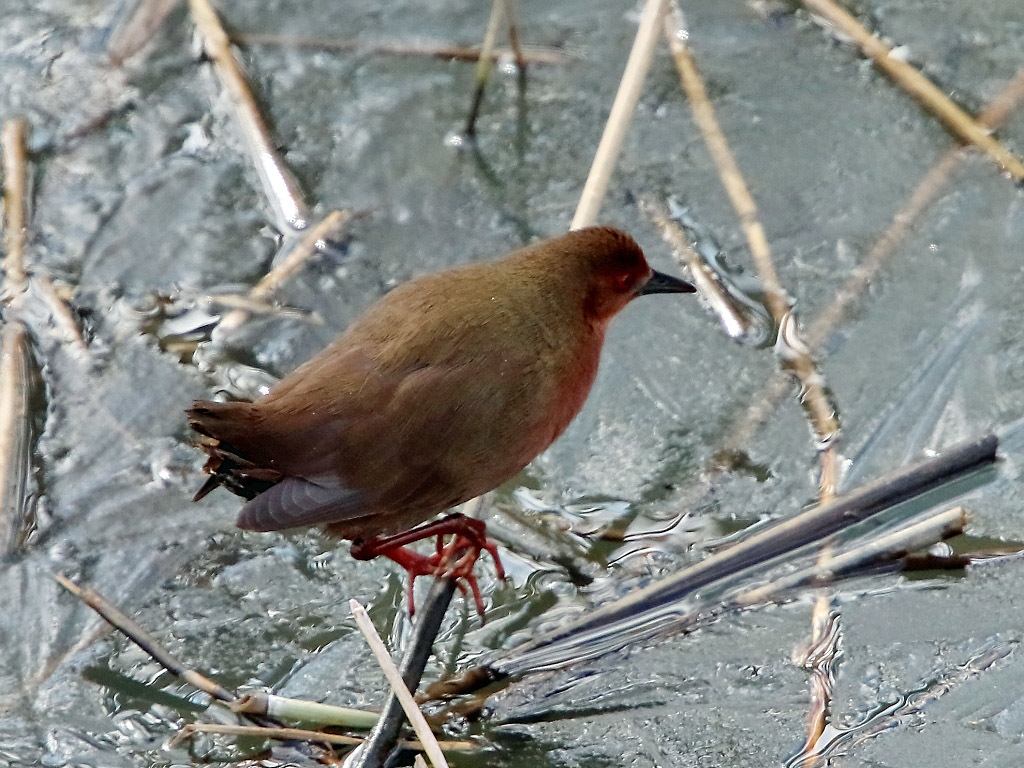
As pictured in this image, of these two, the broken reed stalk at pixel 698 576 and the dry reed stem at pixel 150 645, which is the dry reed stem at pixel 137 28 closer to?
the dry reed stem at pixel 150 645

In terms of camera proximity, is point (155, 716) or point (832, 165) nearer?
point (155, 716)

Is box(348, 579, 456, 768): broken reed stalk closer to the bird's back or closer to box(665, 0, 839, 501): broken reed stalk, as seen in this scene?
the bird's back

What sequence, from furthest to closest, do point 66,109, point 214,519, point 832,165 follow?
point 66,109, point 832,165, point 214,519

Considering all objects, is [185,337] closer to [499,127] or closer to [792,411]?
[499,127]

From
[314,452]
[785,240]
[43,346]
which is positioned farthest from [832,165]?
[43,346]

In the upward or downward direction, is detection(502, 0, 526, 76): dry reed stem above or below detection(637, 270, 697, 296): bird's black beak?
above

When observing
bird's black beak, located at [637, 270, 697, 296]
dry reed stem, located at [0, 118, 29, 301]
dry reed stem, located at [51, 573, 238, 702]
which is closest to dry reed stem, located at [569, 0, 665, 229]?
bird's black beak, located at [637, 270, 697, 296]
